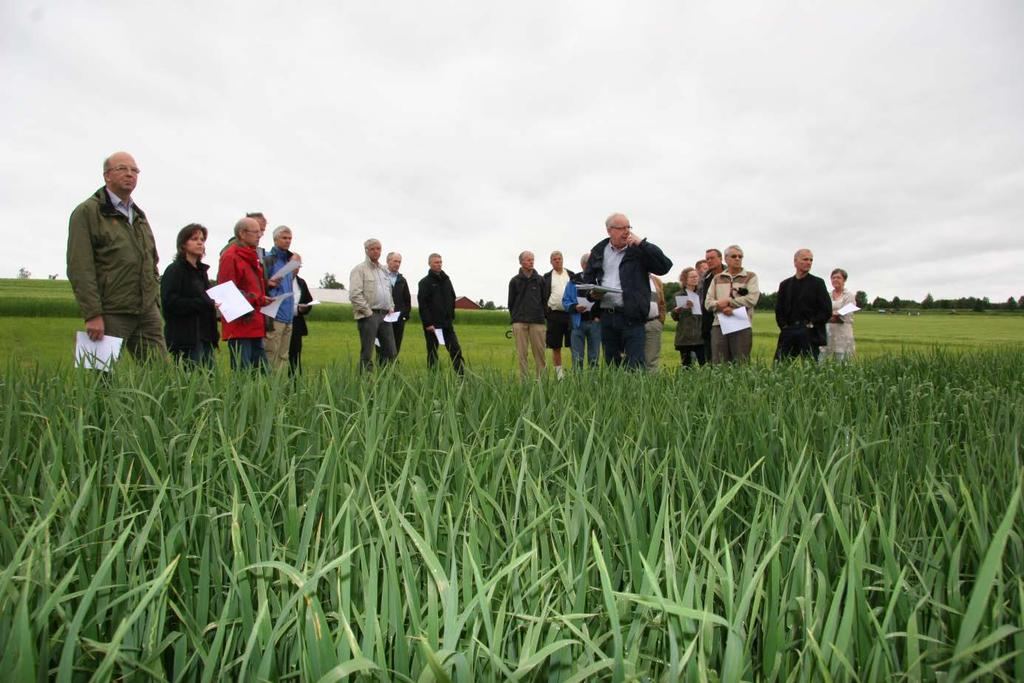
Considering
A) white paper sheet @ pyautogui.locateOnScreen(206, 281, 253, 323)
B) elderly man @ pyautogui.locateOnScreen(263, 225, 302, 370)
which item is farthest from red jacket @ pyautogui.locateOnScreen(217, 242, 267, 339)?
elderly man @ pyautogui.locateOnScreen(263, 225, 302, 370)

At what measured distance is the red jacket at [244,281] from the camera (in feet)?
19.8

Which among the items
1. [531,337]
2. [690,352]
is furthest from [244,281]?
[690,352]

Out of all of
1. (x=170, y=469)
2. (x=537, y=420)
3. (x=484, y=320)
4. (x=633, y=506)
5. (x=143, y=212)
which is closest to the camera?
(x=633, y=506)

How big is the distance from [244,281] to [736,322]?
17.4ft

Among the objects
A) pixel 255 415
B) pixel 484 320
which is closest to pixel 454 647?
pixel 255 415

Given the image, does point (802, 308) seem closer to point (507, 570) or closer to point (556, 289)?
point (556, 289)

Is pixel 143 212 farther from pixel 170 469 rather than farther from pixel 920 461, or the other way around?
pixel 920 461

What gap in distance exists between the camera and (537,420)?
240 cm

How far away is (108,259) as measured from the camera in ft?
15.6

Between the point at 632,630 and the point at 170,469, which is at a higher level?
the point at 170,469

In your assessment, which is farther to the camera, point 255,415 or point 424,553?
point 255,415

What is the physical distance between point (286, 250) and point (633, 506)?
23.2ft

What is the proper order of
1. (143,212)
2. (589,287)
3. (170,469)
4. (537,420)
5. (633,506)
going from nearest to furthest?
(633,506) → (170,469) → (537,420) → (143,212) → (589,287)

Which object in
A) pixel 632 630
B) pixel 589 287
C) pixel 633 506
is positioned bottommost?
pixel 632 630
